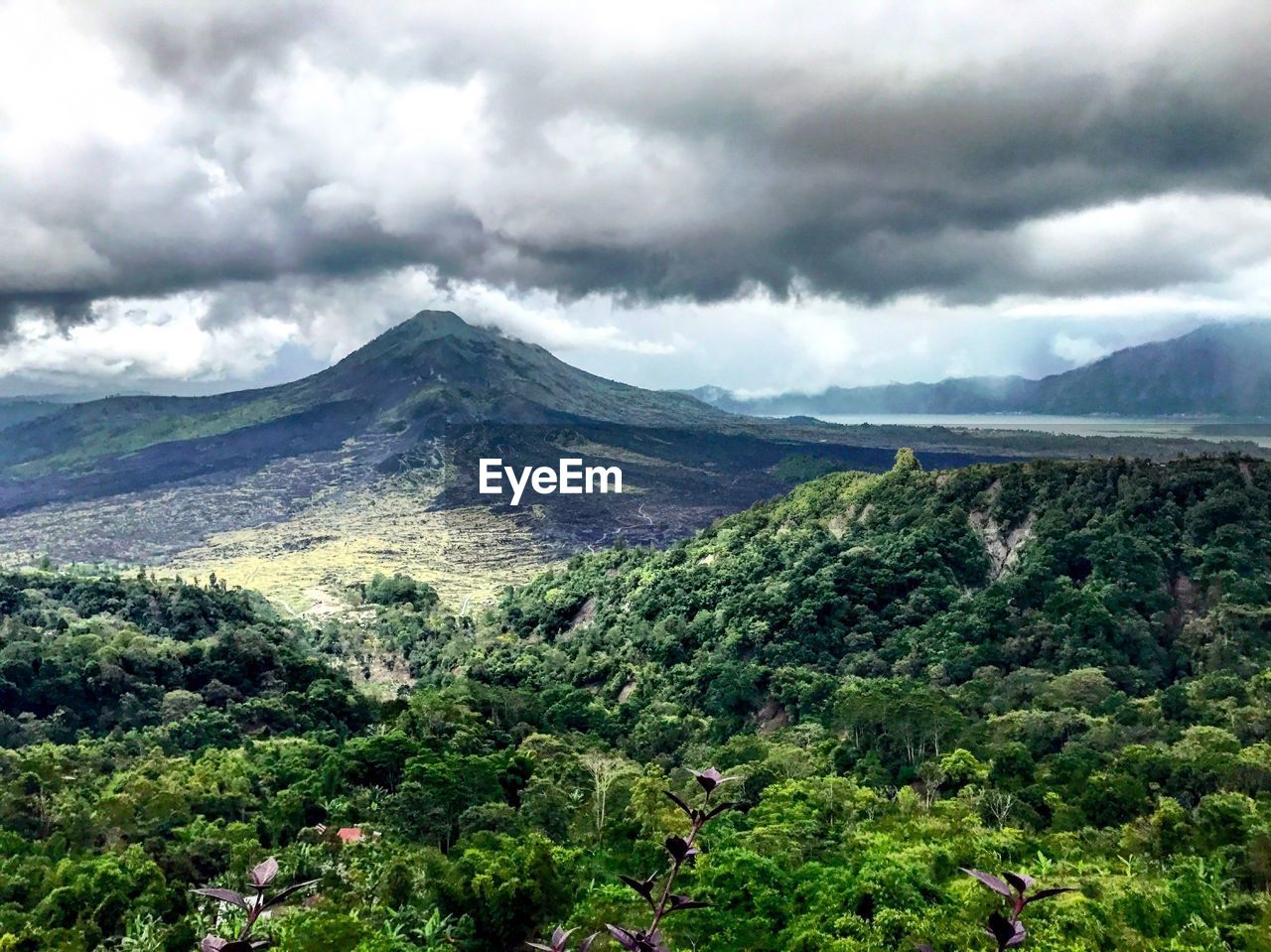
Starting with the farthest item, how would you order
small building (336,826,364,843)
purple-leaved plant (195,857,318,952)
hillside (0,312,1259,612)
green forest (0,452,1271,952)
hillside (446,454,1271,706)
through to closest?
hillside (0,312,1259,612) < hillside (446,454,1271,706) < small building (336,826,364,843) < green forest (0,452,1271,952) < purple-leaved plant (195,857,318,952)

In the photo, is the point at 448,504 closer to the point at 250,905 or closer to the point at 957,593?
the point at 957,593

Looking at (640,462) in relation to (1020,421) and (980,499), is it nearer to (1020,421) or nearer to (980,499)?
(1020,421)

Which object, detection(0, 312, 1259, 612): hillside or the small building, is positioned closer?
the small building

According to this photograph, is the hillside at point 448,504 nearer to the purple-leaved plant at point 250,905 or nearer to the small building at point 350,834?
the small building at point 350,834

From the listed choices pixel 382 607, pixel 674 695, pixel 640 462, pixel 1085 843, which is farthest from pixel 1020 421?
pixel 1085 843

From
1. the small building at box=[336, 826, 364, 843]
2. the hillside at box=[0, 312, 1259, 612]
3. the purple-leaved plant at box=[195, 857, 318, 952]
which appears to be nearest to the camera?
the purple-leaved plant at box=[195, 857, 318, 952]

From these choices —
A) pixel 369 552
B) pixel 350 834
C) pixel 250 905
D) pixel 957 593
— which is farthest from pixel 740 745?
pixel 369 552

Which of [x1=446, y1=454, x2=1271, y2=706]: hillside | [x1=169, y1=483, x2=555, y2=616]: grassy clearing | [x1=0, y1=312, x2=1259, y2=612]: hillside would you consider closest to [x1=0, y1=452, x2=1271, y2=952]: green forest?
[x1=446, y1=454, x2=1271, y2=706]: hillside

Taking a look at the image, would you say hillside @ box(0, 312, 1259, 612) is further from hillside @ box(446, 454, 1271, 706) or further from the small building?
the small building

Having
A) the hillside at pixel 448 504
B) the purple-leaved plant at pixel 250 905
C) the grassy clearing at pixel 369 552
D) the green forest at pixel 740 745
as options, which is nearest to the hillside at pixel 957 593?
the green forest at pixel 740 745
